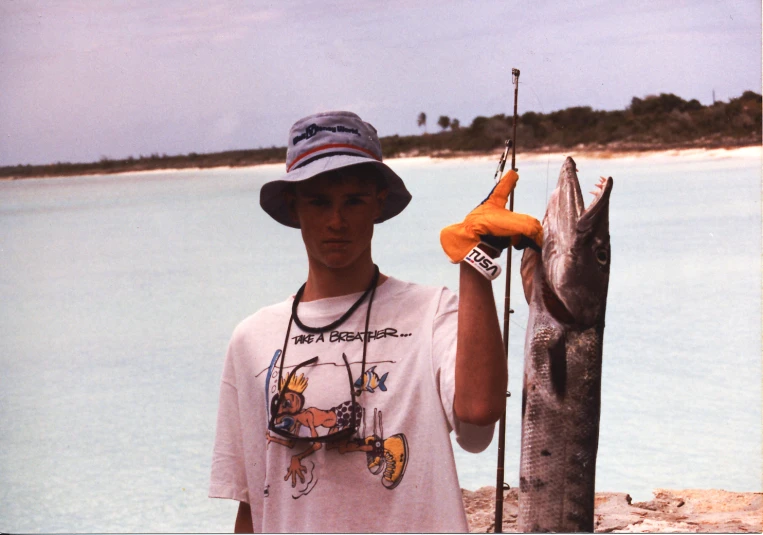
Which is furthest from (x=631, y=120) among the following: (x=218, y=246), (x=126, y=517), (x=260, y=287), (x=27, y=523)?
(x=218, y=246)

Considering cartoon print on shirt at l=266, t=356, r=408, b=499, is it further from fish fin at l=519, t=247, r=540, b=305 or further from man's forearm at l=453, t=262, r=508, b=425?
fish fin at l=519, t=247, r=540, b=305

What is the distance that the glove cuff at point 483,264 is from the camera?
160 centimetres

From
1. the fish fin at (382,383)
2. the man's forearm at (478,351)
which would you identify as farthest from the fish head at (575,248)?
the fish fin at (382,383)

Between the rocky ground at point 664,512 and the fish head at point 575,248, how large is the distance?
339cm

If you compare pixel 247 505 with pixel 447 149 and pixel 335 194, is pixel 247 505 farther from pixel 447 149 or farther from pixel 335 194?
pixel 447 149

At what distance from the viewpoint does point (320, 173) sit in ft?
6.19

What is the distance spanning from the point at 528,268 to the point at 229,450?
84 centimetres

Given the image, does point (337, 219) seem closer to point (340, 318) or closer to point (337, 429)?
point (340, 318)

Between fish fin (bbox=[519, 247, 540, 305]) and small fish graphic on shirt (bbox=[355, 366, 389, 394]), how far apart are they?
0.36 m

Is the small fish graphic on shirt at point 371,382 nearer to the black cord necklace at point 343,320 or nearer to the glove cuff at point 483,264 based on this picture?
the black cord necklace at point 343,320

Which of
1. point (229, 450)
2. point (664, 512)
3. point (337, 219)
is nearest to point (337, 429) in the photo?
point (229, 450)

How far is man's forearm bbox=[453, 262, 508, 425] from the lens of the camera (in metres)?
1.62

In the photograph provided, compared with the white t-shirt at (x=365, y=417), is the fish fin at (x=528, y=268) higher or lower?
higher

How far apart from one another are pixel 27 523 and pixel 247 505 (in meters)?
10.7
